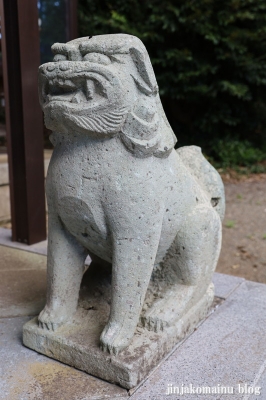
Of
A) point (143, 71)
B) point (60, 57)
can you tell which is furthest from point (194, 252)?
point (60, 57)

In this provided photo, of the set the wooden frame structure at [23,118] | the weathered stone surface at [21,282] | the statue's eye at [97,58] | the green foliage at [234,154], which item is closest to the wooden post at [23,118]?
the wooden frame structure at [23,118]

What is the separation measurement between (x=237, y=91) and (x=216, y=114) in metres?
0.60

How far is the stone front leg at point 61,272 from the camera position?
5.57ft

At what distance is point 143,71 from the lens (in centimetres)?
145

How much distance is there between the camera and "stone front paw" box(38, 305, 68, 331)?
173cm

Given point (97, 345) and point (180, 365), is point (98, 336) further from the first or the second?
point (180, 365)

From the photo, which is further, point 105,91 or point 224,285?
point 224,285

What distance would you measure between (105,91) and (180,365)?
107 cm

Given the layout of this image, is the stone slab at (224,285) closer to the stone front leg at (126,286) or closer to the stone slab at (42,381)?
the stone front leg at (126,286)

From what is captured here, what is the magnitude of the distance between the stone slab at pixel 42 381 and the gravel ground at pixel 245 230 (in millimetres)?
2213

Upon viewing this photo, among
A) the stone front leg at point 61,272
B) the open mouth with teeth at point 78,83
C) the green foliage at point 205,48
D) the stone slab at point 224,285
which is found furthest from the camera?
the green foliage at point 205,48

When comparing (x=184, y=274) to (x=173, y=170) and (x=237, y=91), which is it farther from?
(x=237, y=91)

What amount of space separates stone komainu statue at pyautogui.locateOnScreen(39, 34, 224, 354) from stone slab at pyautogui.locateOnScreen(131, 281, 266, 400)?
0.67ft

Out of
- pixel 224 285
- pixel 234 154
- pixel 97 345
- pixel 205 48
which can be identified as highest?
pixel 205 48
